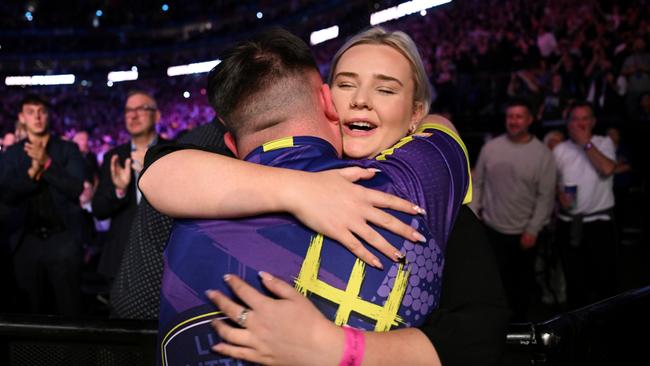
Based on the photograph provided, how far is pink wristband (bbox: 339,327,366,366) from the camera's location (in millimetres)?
1155

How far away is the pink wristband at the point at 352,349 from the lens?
116cm

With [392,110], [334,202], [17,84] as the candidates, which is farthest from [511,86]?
[17,84]

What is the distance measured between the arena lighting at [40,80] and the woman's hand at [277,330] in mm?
35908

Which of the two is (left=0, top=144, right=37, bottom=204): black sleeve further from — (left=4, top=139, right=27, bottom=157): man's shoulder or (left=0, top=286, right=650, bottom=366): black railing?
(left=0, top=286, right=650, bottom=366): black railing

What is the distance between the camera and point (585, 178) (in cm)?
562

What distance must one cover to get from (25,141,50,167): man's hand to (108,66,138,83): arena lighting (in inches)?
1198

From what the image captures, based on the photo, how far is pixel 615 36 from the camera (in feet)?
32.7

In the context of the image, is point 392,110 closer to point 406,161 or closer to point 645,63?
point 406,161

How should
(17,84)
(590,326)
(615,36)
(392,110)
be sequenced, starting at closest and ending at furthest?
(590,326) < (392,110) < (615,36) < (17,84)

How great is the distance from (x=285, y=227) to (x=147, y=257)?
0.91 metres

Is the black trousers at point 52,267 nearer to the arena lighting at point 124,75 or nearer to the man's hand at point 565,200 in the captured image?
the man's hand at point 565,200

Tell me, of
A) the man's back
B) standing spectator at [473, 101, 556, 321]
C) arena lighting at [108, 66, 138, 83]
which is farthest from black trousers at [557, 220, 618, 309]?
arena lighting at [108, 66, 138, 83]

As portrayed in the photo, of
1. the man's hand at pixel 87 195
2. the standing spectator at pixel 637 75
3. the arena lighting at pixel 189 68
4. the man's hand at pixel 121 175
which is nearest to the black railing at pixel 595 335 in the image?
the man's hand at pixel 121 175

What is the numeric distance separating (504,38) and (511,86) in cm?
253
